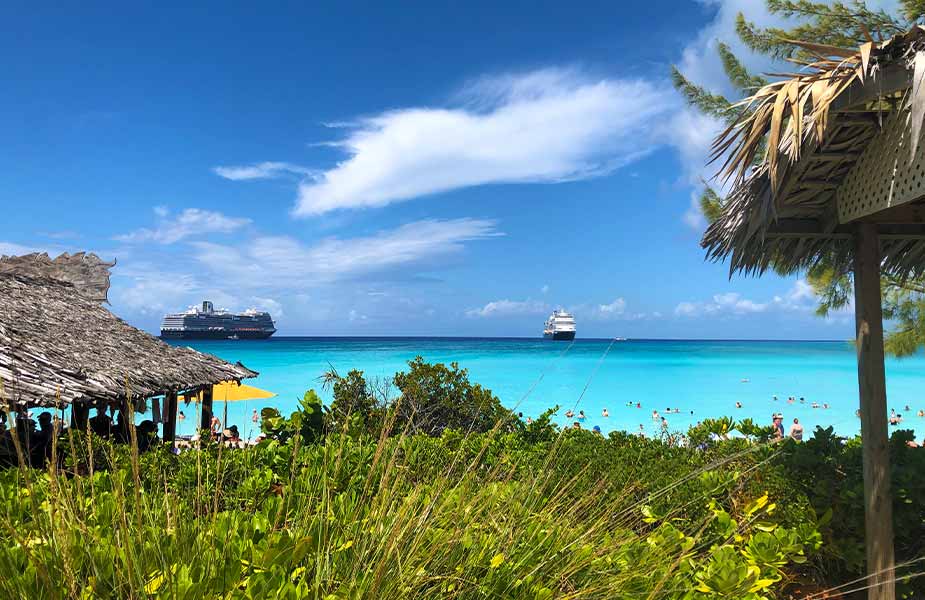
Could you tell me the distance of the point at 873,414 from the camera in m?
3.41

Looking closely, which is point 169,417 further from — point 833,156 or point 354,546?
point 833,156

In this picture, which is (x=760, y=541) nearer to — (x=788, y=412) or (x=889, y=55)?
(x=889, y=55)

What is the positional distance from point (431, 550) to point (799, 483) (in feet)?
10.6

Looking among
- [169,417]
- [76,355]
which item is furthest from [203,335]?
[76,355]

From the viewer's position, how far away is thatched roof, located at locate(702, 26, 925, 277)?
284cm

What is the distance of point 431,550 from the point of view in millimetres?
1633

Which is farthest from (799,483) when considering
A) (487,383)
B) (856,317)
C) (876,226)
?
(487,383)

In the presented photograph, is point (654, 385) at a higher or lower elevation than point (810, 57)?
lower

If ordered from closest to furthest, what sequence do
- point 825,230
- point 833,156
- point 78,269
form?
point 833,156 → point 825,230 → point 78,269

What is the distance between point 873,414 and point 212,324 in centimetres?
7088

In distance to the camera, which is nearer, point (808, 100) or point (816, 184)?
point (808, 100)

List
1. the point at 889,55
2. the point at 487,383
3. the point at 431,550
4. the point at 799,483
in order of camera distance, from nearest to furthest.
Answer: the point at 431,550
the point at 889,55
the point at 799,483
the point at 487,383

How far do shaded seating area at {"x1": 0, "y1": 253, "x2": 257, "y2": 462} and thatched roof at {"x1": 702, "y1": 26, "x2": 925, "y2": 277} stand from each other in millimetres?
5262

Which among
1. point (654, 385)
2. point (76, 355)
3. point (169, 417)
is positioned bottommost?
point (654, 385)
